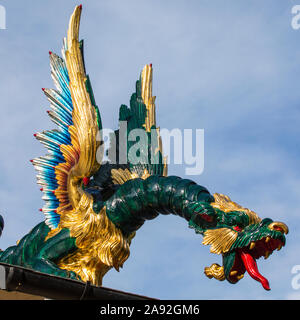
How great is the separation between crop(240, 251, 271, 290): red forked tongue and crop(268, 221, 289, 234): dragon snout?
437 millimetres

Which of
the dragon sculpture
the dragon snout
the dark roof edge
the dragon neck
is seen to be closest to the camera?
the dark roof edge

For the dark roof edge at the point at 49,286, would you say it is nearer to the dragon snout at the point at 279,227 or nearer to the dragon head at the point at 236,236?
the dragon head at the point at 236,236

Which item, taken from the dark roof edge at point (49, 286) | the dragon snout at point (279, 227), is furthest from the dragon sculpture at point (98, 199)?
the dark roof edge at point (49, 286)

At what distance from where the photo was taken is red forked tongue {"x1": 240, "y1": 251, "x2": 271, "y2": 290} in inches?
328

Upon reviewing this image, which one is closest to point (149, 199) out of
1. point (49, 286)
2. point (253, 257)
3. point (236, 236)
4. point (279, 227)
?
point (236, 236)

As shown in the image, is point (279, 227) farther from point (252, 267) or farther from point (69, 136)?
point (69, 136)

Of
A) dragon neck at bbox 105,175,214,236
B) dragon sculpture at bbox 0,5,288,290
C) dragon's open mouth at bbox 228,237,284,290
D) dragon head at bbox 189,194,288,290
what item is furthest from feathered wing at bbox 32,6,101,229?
dragon's open mouth at bbox 228,237,284,290

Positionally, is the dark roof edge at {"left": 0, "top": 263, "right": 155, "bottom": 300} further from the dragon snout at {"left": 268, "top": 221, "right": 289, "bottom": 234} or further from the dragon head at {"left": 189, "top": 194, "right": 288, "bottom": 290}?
the dragon snout at {"left": 268, "top": 221, "right": 289, "bottom": 234}

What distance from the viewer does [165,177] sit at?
9445 millimetres

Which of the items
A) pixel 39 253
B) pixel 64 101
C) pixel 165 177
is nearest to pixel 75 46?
pixel 64 101

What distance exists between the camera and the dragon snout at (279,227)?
8.29m

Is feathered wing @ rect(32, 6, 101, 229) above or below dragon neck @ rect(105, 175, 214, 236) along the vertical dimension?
above

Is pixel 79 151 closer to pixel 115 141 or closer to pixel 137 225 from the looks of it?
pixel 115 141

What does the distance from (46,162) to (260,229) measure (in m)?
3.16
